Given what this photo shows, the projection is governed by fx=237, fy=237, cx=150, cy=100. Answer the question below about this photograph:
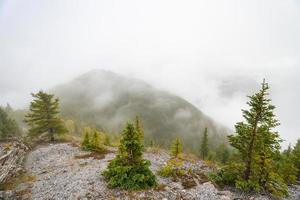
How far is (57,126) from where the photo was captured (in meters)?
51.3

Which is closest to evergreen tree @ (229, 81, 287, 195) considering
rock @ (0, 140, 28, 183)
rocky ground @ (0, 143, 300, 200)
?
rocky ground @ (0, 143, 300, 200)

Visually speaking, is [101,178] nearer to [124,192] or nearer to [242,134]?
[124,192]

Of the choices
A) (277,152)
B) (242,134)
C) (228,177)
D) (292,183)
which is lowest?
(292,183)

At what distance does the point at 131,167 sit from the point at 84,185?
20.7 feet

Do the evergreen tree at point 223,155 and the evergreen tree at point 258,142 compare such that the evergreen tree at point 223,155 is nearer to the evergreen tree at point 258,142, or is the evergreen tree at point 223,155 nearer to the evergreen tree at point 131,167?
the evergreen tree at point 258,142

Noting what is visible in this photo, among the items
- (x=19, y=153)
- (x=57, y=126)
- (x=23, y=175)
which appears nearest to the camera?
(x=23, y=175)

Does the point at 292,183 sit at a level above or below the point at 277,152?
below

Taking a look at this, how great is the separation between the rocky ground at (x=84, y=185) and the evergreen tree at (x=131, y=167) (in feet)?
3.35

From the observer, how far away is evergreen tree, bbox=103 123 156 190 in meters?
27.1

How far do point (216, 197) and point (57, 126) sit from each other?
122ft

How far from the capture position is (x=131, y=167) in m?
27.2

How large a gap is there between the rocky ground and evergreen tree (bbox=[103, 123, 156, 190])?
102cm

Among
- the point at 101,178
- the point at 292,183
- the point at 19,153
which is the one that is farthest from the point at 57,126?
the point at 292,183

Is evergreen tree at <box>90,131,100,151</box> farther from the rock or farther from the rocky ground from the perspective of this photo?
the rock
